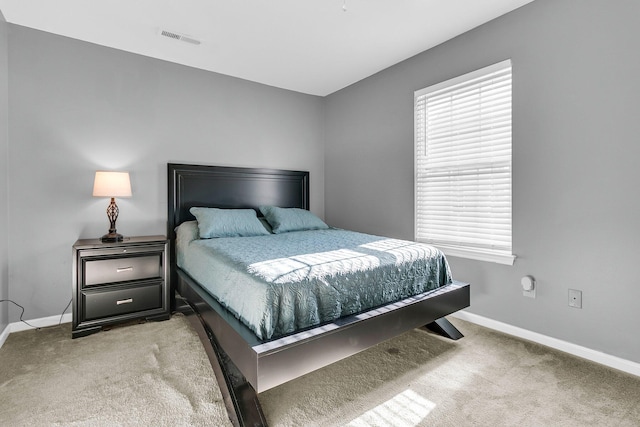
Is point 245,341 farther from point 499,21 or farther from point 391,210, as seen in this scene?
point 499,21

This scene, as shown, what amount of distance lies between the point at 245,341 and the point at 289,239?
1440 mm

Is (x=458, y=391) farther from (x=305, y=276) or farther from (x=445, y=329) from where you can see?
(x=305, y=276)

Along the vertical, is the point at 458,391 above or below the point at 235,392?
below

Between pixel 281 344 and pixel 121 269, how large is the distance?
6.47ft

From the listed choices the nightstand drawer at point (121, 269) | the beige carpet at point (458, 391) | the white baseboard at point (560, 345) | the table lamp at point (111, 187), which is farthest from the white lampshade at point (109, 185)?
the white baseboard at point (560, 345)

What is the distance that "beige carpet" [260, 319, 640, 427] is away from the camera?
1.57 m

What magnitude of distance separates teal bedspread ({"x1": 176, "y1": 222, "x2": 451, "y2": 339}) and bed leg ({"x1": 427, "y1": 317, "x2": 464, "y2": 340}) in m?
0.36

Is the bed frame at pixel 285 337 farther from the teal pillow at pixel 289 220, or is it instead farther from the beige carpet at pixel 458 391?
the teal pillow at pixel 289 220

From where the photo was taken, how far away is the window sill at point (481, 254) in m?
2.53

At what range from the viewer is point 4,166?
256 centimetres

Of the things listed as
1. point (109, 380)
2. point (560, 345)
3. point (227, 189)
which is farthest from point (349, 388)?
point (227, 189)

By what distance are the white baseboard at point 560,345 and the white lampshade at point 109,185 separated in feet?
10.6

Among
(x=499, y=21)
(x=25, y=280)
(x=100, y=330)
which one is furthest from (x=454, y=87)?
(x=25, y=280)

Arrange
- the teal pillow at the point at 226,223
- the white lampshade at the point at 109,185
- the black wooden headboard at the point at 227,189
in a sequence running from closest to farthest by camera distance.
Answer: the white lampshade at the point at 109,185
the teal pillow at the point at 226,223
the black wooden headboard at the point at 227,189
